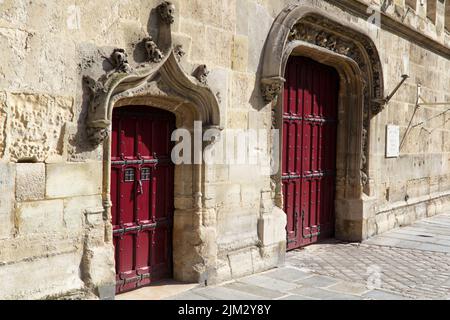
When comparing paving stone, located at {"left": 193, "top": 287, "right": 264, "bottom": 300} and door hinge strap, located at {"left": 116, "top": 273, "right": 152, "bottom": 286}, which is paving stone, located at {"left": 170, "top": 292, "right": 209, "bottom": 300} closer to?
paving stone, located at {"left": 193, "top": 287, "right": 264, "bottom": 300}

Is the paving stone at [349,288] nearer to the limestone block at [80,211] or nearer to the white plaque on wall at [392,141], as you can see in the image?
the limestone block at [80,211]

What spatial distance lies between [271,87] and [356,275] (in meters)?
2.24

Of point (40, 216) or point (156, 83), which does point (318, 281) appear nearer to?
point (156, 83)

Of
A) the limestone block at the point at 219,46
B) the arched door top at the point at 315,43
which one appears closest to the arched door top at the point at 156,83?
the limestone block at the point at 219,46

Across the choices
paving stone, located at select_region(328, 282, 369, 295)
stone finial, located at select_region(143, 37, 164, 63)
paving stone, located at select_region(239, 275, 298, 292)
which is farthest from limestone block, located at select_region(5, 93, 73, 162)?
paving stone, located at select_region(328, 282, 369, 295)

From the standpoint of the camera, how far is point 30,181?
140 inches

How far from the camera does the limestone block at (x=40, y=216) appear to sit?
3519 millimetres

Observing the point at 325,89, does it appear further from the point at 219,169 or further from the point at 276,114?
the point at 219,169

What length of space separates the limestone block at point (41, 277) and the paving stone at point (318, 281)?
7.74 feet

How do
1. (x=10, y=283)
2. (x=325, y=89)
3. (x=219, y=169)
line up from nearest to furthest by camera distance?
(x=10, y=283) → (x=219, y=169) → (x=325, y=89)

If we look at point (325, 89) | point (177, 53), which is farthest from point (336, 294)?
point (325, 89)

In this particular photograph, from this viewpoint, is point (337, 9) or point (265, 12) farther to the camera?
point (337, 9)

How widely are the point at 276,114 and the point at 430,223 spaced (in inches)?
196

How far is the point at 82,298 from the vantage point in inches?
154
